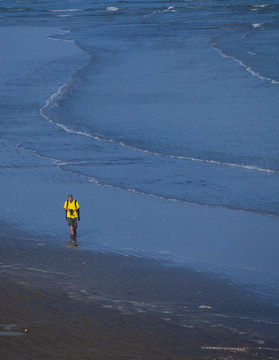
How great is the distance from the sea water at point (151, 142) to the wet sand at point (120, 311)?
1045 mm

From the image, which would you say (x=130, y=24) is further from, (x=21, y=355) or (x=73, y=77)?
(x=21, y=355)

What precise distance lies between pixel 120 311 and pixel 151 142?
544 inches

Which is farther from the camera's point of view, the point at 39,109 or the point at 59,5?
the point at 59,5

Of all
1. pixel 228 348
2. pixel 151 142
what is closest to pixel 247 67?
pixel 151 142

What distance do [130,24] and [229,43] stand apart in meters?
17.9

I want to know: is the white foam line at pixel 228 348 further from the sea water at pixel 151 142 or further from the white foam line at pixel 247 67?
the white foam line at pixel 247 67

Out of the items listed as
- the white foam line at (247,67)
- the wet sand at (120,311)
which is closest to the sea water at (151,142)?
the white foam line at (247,67)

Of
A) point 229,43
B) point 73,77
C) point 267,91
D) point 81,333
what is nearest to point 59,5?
point 229,43

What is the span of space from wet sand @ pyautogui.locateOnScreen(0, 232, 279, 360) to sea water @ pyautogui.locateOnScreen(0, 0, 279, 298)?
3.43ft

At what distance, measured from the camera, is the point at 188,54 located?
4578 centimetres

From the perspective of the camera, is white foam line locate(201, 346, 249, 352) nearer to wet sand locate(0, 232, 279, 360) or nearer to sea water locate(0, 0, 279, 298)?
wet sand locate(0, 232, 279, 360)

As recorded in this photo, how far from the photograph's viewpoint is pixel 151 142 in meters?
24.9

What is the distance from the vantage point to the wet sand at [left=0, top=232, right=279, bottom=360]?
33.1 ft

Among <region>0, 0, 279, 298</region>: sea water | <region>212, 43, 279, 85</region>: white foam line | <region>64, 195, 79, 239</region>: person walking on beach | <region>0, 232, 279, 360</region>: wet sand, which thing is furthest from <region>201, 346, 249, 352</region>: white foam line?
<region>212, 43, 279, 85</region>: white foam line
